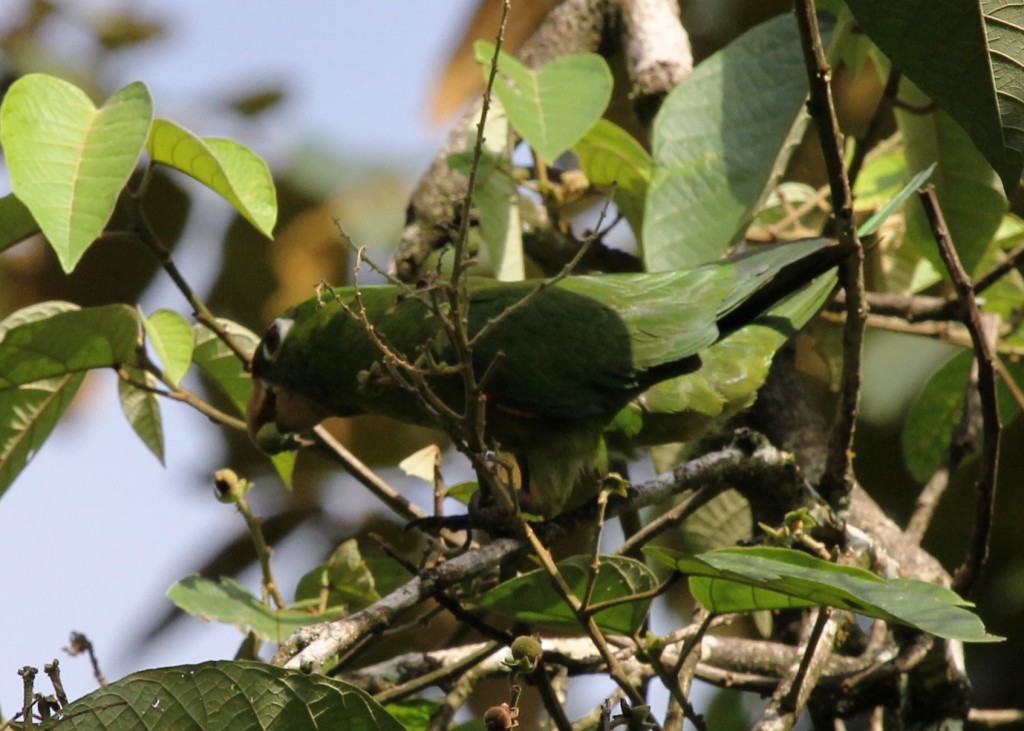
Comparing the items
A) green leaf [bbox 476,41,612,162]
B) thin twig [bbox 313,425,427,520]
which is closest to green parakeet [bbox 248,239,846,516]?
thin twig [bbox 313,425,427,520]

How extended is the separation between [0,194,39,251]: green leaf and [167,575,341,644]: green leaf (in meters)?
0.67

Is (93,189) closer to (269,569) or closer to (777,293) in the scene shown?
(269,569)

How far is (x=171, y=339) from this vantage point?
2082mm

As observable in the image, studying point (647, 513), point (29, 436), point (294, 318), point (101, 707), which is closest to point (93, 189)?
point (29, 436)

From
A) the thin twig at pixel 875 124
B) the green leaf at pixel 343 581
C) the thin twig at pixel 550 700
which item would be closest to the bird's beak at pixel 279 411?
the green leaf at pixel 343 581

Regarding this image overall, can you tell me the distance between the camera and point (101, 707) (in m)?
1.31

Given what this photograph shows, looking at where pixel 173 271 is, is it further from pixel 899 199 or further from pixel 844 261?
pixel 899 199

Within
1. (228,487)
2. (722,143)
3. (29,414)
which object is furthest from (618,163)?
(29,414)

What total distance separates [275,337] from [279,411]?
0.19 metres

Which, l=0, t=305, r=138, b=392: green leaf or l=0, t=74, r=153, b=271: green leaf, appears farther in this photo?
l=0, t=305, r=138, b=392: green leaf

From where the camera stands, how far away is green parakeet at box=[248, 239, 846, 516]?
8.14 feet

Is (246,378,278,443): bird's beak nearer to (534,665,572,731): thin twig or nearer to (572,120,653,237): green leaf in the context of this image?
(572,120,653,237): green leaf

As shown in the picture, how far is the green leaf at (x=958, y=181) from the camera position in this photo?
2395 millimetres

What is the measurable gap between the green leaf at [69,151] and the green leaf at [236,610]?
26.9 inches
